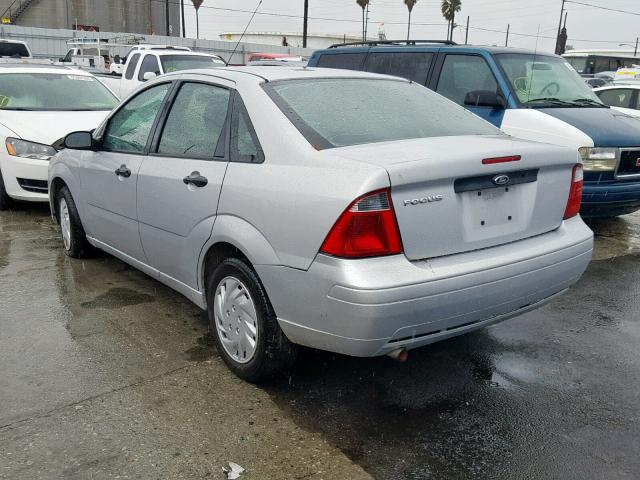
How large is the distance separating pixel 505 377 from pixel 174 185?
215 centimetres

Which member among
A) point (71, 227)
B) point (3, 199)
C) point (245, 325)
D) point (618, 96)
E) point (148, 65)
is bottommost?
point (3, 199)

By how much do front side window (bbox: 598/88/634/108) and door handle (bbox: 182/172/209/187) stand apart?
8856 mm

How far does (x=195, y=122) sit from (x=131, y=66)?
11.0 m

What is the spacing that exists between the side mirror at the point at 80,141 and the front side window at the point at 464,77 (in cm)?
422

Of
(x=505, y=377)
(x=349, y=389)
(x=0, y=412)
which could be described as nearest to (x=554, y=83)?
(x=505, y=377)

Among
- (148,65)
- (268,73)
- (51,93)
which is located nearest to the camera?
(268,73)

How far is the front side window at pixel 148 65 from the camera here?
1317 cm

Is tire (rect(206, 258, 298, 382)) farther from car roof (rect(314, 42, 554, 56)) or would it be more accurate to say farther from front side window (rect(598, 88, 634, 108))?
→ front side window (rect(598, 88, 634, 108))

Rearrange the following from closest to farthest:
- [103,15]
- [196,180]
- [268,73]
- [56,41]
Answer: [196,180]
[268,73]
[56,41]
[103,15]

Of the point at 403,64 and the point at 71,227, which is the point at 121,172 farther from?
the point at 403,64

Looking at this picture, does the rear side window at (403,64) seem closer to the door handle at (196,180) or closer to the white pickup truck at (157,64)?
the door handle at (196,180)

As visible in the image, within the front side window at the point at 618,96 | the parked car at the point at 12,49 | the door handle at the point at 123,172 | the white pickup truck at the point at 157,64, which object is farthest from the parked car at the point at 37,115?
the parked car at the point at 12,49

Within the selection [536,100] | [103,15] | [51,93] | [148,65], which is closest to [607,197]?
[536,100]

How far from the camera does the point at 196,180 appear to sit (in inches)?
135
